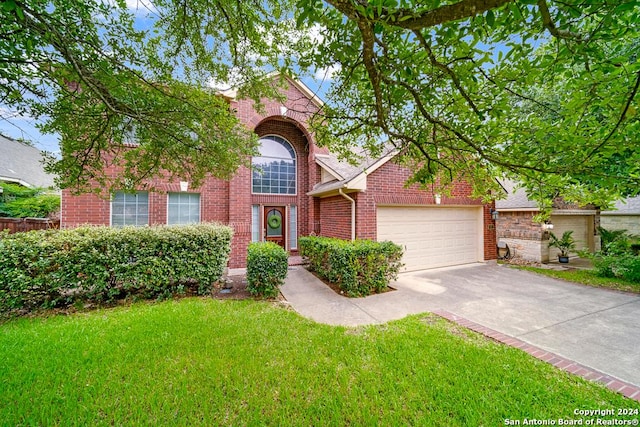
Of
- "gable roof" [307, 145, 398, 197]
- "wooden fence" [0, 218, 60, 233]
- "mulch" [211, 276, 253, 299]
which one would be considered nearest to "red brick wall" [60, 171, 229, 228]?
"wooden fence" [0, 218, 60, 233]

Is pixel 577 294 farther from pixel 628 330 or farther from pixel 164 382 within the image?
pixel 164 382

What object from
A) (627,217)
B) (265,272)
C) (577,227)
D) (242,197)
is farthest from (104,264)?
(627,217)

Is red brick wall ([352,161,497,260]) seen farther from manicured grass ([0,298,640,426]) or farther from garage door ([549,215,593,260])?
garage door ([549,215,593,260])

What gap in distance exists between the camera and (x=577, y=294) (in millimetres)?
5996

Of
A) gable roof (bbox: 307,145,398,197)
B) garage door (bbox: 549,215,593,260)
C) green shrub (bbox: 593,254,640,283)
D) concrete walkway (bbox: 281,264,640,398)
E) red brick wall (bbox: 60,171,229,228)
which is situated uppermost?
gable roof (bbox: 307,145,398,197)

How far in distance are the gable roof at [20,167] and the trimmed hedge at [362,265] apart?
14.8 m

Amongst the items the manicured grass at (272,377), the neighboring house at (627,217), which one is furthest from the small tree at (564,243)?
the manicured grass at (272,377)

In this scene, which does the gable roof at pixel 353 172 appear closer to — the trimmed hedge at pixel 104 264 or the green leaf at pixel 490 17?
the trimmed hedge at pixel 104 264

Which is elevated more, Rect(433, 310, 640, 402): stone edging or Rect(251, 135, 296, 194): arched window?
Rect(251, 135, 296, 194): arched window

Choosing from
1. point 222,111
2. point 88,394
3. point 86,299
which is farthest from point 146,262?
point 222,111

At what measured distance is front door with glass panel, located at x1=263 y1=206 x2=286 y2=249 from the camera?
10.4 meters

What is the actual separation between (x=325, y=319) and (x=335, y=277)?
6.49 ft

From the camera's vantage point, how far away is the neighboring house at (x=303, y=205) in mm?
7793

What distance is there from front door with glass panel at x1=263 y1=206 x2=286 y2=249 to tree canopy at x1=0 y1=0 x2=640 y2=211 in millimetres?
5586
